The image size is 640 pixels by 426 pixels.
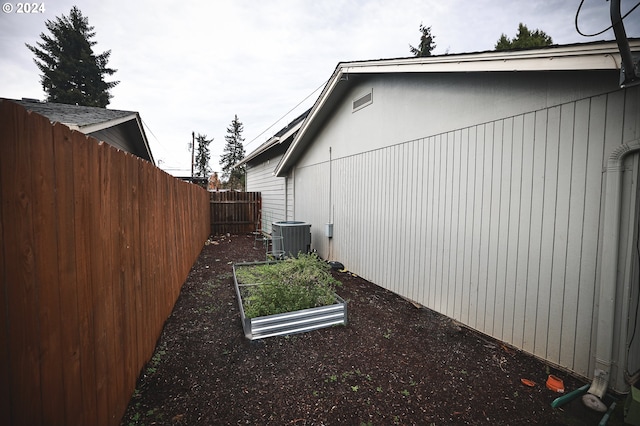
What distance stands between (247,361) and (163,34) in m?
8.85

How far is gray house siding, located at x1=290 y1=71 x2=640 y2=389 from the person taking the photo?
2.73 m

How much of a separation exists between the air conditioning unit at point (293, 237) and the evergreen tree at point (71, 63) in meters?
24.9

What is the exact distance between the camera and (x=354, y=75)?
6348 millimetres

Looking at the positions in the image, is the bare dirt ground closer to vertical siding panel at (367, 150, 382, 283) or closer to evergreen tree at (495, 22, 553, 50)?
vertical siding panel at (367, 150, 382, 283)

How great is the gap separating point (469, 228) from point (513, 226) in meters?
0.58

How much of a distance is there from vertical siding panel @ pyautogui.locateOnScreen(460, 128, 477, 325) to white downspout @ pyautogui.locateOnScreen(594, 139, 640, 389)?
134 centimetres

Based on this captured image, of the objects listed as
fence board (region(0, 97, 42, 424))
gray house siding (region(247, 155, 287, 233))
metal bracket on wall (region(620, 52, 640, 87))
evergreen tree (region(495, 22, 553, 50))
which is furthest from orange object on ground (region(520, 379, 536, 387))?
evergreen tree (region(495, 22, 553, 50))

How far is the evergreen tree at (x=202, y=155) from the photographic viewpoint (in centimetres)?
5003

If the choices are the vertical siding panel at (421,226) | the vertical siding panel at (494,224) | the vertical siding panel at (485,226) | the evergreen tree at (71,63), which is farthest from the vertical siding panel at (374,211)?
the evergreen tree at (71,63)

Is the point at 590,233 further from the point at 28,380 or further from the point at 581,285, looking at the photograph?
the point at 28,380

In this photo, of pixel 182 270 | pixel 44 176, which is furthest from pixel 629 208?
pixel 182 270

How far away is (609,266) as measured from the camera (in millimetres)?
2607

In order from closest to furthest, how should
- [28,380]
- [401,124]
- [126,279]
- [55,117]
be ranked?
[28,380]
[126,279]
[401,124]
[55,117]

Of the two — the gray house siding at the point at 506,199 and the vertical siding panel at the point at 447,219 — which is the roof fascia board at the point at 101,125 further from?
the vertical siding panel at the point at 447,219
